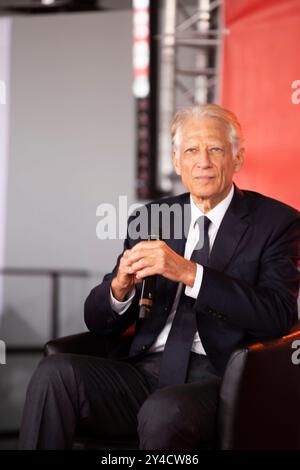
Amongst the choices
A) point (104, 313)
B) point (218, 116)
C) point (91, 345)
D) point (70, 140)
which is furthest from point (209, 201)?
point (70, 140)

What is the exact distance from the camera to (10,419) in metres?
3.69

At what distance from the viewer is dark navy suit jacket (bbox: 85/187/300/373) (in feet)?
6.32

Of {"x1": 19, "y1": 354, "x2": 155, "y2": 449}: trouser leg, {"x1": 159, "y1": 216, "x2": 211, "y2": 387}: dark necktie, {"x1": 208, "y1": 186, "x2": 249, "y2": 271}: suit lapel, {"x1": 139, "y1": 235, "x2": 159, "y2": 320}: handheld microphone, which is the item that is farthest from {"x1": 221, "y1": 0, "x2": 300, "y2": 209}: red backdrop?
{"x1": 19, "y1": 354, "x2": 155, "y2": 449}: trouser leg

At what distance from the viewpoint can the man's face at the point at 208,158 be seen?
217 cm

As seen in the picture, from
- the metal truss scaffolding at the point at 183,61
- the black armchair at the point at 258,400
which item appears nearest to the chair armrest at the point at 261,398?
the black armchair at the point at 258,400

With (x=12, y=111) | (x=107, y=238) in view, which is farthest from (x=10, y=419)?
(x=12, y=111)

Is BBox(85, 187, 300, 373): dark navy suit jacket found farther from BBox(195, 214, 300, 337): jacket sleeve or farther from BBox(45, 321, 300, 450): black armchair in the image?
BBox(45, 321, 300, 450): black armchair

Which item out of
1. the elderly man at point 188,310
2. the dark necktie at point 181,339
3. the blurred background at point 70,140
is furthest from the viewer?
the blurred background at point 70,140

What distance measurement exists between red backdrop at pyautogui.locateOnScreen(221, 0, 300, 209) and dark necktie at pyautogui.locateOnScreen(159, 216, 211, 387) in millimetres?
612

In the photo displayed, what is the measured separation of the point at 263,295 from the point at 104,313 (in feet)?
1.76

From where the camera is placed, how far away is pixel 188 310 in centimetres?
213

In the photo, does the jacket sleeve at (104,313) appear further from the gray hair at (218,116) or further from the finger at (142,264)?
the gray hair at (218,116)
